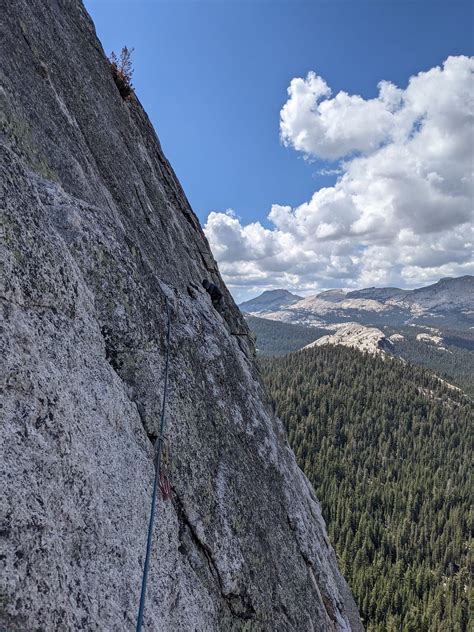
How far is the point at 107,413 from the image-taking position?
21.0 ft

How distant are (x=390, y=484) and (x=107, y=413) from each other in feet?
483

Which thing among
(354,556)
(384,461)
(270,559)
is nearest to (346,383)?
(384,461)

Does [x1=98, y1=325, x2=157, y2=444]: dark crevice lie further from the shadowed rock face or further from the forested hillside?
Answer: the forested hillside

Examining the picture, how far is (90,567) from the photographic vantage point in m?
4.87

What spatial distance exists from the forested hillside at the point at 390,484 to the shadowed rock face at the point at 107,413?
77448 mm

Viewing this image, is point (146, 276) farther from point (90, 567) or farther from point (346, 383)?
point (346, 383)

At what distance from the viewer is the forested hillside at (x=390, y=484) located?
75625 mm

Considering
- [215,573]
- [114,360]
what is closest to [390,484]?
[215,573]

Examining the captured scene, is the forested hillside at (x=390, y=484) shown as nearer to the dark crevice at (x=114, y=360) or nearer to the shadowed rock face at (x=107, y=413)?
the shadowed rock face at (x=107, y=413)

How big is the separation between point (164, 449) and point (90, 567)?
306cm

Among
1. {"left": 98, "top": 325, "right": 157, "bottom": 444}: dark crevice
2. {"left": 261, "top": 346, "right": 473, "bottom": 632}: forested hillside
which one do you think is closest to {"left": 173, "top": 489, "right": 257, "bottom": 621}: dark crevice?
{"left": 98, "top": 325, "right": 157, "bottom": 444}: dark crevice

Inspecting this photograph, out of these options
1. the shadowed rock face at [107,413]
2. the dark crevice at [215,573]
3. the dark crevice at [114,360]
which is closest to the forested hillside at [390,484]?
the shadowed rock face at [107,413]

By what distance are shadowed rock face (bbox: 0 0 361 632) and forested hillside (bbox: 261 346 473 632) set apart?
77.4m

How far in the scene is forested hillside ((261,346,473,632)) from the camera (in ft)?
248
